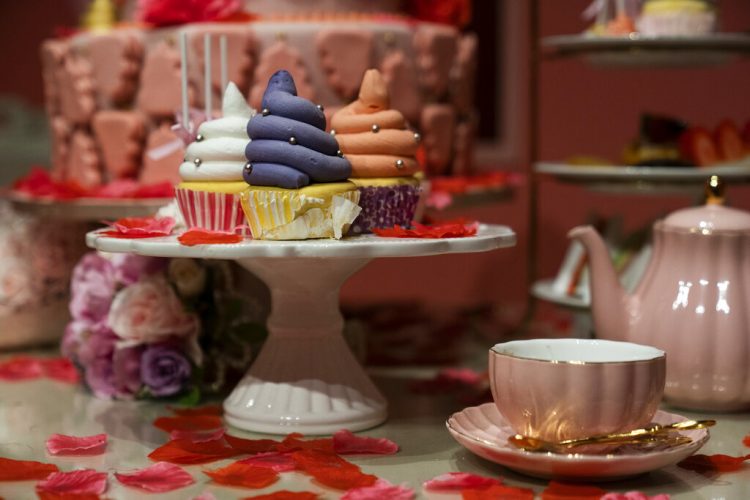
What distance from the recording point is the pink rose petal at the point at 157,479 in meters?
1.31

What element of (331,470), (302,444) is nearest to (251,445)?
(302,444)

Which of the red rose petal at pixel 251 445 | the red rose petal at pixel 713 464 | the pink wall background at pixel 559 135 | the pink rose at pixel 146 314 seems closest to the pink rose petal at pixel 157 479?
the red rose petal at pixel 251 445

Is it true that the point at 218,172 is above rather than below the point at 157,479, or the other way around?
above

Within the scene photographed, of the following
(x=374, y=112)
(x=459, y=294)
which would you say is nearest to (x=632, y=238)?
(x=374, y=112)

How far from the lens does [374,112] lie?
1570 millimetres

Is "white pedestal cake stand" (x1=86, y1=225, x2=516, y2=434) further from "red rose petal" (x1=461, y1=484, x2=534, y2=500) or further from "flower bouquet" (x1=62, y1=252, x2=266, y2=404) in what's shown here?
"red rose petal" (x1=461, y1=484, x2=534, y2=500)

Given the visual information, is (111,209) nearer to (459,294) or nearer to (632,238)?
(632,238)

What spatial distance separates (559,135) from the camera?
3184 millimetres

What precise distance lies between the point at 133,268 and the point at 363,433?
514mm

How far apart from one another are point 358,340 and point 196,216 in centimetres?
56

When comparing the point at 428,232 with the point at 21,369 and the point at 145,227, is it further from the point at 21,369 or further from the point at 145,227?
the point at 21,369

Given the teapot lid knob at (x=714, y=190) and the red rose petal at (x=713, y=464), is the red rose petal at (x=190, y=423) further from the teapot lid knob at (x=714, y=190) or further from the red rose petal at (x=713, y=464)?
the teapot lid knob at (x=714, y=190)

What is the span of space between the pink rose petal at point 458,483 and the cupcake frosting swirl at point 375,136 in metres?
0.45

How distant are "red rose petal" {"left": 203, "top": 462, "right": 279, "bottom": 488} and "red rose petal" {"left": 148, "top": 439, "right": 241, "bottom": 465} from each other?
0.07 m
